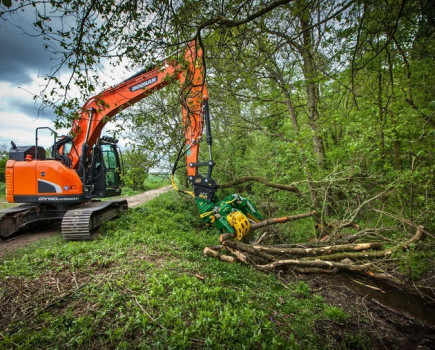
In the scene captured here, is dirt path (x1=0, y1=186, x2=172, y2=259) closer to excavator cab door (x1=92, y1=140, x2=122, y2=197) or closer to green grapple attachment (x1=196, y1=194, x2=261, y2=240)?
excavator cab door (x1=92, y1=140, x2=122, y2=197)

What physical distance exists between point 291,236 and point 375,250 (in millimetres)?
2308

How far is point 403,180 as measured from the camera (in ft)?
16.9

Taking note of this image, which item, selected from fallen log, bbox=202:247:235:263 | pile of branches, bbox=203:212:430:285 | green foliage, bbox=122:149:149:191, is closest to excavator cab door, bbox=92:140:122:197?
green foliage, bbox=122:149:149:191

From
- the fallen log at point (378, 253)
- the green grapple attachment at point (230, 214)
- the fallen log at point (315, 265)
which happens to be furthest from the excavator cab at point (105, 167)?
the fallen log at point (378, 253)

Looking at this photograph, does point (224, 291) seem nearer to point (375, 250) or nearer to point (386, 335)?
point (386, 335)

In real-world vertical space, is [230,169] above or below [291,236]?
above

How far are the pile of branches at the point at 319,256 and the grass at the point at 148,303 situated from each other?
38 cm

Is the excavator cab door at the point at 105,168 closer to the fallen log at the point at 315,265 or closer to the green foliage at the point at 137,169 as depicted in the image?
the green foliage at the point at 137,169

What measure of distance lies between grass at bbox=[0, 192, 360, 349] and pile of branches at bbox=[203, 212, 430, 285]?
0.38 metres

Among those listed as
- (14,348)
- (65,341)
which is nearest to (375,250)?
(65,341)

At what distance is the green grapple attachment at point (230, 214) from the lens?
5.31 metres

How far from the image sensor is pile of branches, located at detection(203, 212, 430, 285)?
14.6 feet

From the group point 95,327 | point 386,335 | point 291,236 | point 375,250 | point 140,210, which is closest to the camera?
point 95,327

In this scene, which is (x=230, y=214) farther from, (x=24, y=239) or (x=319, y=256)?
(x=24, y=239)
